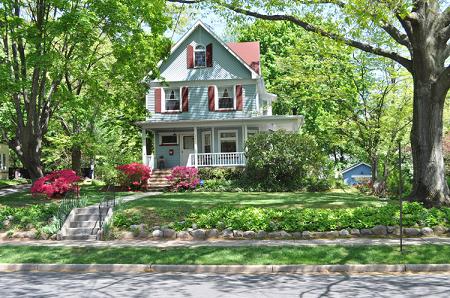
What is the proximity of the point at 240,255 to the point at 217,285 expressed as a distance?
2.17m

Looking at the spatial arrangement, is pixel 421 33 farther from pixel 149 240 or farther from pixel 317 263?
pixel 149 240

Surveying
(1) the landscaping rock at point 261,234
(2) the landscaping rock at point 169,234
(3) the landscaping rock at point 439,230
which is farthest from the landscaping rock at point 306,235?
(2) the landscaping rock at point 169,234

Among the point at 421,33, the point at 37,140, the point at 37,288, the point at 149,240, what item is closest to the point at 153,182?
the point at 37,140

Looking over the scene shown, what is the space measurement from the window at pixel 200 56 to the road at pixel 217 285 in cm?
2318

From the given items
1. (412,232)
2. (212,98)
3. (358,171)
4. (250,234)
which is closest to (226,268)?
(250,234)

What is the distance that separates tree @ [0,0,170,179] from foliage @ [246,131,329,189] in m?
7.28

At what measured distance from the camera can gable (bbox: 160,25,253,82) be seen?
30750mm

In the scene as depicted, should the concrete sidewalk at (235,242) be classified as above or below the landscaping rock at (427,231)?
below

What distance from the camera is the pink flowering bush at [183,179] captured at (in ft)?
84.4

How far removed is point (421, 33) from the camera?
1508cm

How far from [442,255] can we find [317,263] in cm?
277

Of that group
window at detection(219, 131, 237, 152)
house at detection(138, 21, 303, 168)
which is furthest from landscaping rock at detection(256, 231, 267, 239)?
window at detection(219, 131, 237, 152)

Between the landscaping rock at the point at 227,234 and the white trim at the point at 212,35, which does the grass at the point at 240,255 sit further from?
the white trim at the point at 212,35

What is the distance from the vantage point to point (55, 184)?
17.7 metres
